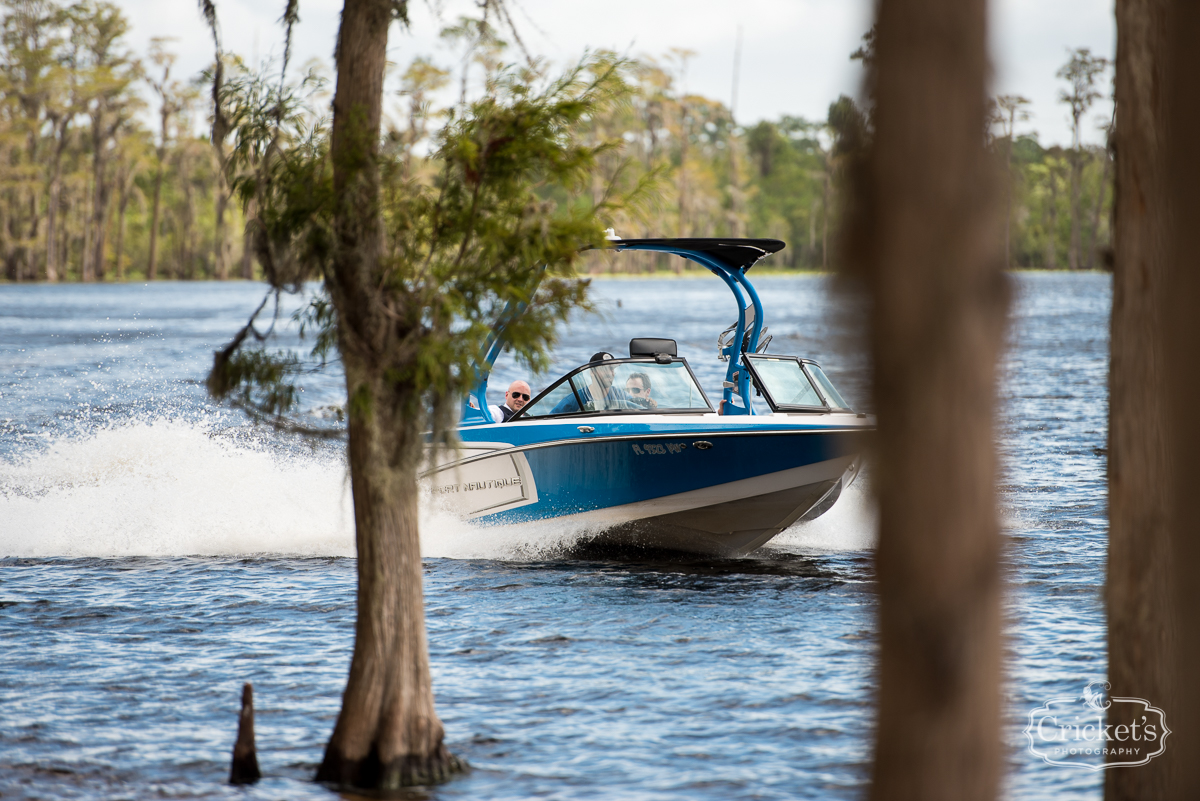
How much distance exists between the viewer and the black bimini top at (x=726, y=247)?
11.6 meters

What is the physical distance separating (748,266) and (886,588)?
9674mm

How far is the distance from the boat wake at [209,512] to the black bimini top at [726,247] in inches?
107

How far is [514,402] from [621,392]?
131cm

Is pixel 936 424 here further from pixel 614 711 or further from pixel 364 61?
pixel 614 711

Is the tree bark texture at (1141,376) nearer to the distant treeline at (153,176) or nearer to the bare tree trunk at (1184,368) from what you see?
the bare tree trunk at (1184,368)

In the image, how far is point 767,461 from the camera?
11.6 m

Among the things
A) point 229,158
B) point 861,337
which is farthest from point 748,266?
point 861,337

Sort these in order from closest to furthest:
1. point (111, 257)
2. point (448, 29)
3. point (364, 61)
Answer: point (364, 61) → point (448, 29) → point (111, 257)

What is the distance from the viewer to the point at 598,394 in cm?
1220

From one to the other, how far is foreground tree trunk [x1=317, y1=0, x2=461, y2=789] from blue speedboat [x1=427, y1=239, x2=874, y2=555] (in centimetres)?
562

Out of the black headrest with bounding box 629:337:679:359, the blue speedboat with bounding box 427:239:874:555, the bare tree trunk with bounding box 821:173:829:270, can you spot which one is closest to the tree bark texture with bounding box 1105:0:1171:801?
the bare tree trunk with bounding box 821:173:829:270

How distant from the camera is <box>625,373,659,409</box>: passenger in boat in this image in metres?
12.2

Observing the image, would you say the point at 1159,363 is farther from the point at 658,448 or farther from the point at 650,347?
the point at 650,347

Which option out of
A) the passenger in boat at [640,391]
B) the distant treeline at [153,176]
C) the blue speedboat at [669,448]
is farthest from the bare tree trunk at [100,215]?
the passenger in boat at [640,391]
